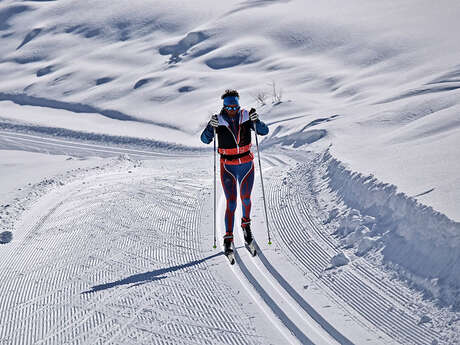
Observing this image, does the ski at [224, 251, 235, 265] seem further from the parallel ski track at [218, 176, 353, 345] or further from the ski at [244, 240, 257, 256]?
the ski at [244, 240, 257, 256]

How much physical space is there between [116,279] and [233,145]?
258cm

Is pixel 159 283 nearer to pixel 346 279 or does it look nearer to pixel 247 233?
pixel 247 233

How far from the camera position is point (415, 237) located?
6.74 meters

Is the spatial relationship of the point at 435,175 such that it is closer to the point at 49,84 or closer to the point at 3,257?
the point at 3,257

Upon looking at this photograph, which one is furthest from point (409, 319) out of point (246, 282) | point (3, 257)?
point (3, 257)

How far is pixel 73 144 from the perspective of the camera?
83.8 ft

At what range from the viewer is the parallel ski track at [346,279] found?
5434 mm

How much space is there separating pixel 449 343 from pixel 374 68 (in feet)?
99.3

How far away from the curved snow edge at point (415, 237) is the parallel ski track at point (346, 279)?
16.3 inches

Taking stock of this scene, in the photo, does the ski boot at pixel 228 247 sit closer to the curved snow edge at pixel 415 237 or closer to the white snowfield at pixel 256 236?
the white snowfield at pixel 256 236

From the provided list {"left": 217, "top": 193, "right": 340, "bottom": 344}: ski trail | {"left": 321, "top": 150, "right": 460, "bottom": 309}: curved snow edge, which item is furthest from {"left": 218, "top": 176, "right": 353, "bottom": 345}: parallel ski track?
{"left": 321, "top": 150, "right": 460, "bottom": 309}: curved snow edge

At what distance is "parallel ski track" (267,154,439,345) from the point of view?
543 cm

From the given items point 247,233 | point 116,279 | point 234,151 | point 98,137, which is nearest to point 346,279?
point 247,233

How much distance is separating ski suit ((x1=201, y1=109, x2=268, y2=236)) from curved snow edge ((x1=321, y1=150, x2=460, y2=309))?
2031 mm
